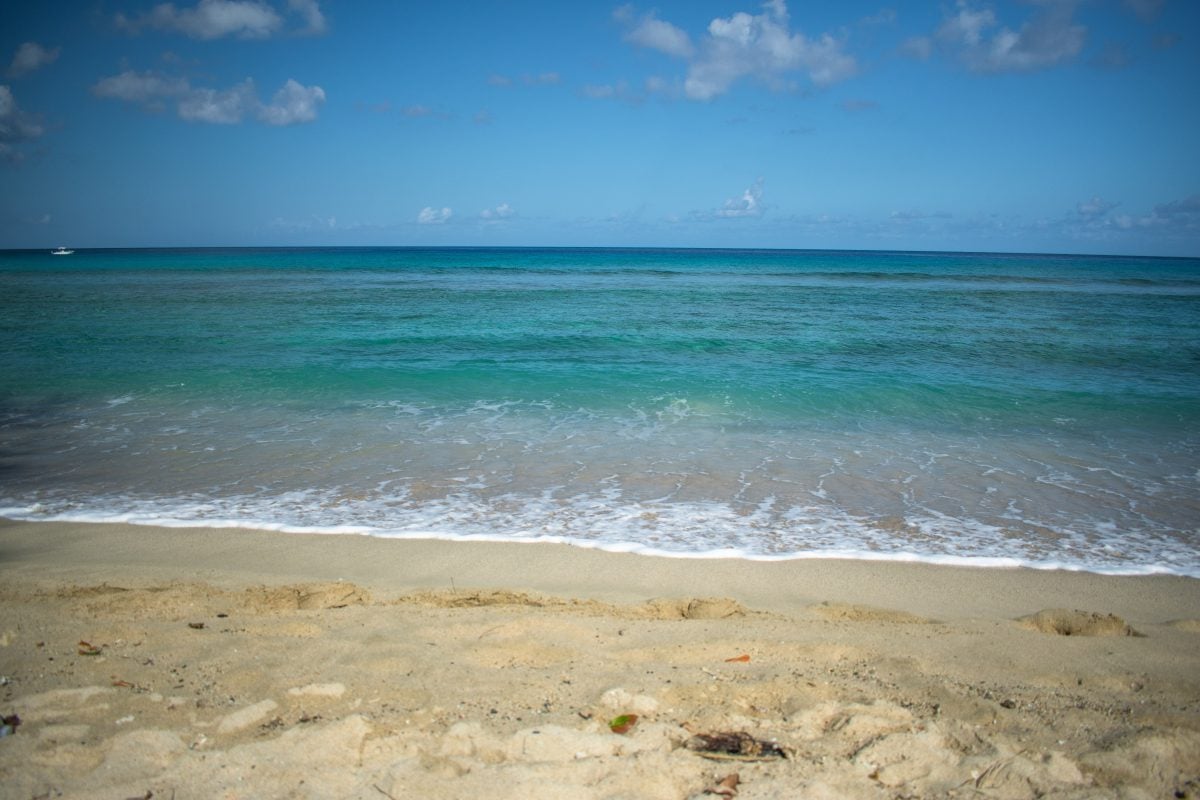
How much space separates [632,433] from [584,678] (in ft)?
21.1

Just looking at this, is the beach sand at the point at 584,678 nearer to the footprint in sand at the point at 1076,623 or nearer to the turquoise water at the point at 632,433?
the footprint in sand at the point at 1076,623

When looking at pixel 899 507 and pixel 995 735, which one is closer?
pixel 995 735

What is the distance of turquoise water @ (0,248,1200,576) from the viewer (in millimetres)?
6715

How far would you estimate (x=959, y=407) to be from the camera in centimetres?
1184

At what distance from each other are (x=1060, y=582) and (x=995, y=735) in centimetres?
297

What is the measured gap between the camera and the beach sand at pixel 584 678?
115 inches

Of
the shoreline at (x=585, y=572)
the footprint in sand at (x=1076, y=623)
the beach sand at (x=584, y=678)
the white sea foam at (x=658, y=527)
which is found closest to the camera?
the beach sand at (x=584, y=678)

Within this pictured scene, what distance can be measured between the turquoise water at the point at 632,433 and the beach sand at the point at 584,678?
937 mm

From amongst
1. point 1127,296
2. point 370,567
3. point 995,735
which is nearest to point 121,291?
point 370,567

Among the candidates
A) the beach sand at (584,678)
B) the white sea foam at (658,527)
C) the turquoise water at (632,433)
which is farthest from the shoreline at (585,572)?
the turquoise water at (632,433)

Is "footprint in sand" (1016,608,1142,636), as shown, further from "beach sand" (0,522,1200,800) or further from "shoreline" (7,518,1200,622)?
"shoreline" (7,518,1200,622)

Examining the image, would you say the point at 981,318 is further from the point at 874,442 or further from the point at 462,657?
the point at 462,657

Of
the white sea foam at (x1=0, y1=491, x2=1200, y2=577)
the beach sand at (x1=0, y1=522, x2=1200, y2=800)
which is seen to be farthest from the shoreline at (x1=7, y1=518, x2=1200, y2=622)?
the white sea foam at (x1=0, y1=491, x2=1200, y2=577)

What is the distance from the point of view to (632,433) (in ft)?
33.0
